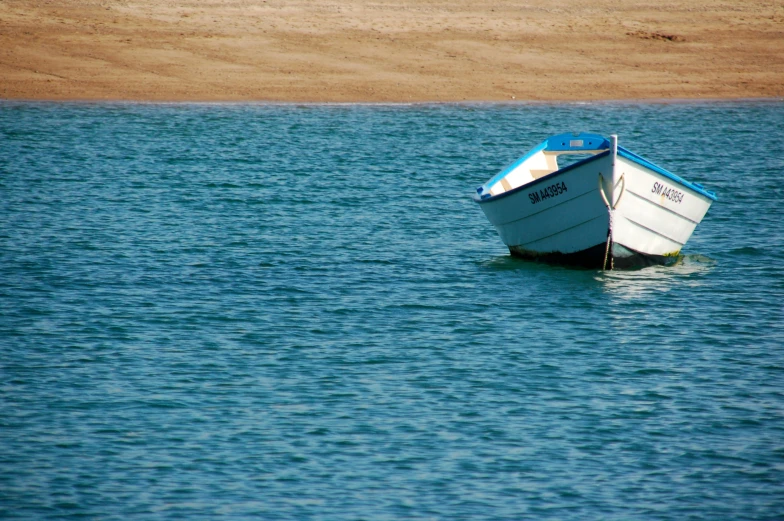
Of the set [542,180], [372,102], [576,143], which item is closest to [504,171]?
[576,143]

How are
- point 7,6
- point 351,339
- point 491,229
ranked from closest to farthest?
point 351,339 → point 491,229 → point 7,6

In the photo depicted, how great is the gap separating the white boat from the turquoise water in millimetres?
465

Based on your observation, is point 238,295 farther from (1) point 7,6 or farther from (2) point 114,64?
(1) point 7,6

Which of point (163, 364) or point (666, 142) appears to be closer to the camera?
point (163, 364)

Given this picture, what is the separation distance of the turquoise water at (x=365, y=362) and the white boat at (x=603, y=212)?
1.53 ft

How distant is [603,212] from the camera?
57.2ft

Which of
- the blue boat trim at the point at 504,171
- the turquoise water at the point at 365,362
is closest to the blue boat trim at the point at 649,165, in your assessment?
the turquoise water at the point at 365,362

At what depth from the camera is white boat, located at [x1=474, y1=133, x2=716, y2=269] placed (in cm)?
1727

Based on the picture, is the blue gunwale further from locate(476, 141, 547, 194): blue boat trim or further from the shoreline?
the shoreline

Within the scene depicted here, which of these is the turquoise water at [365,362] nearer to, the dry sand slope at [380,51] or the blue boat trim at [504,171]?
the blue boat trim at [504,171]

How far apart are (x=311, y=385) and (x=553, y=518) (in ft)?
13.0

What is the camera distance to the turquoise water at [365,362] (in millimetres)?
9883

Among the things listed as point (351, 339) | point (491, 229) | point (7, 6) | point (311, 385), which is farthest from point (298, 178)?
point (7, 6)

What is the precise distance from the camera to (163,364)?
1320 centimetres
